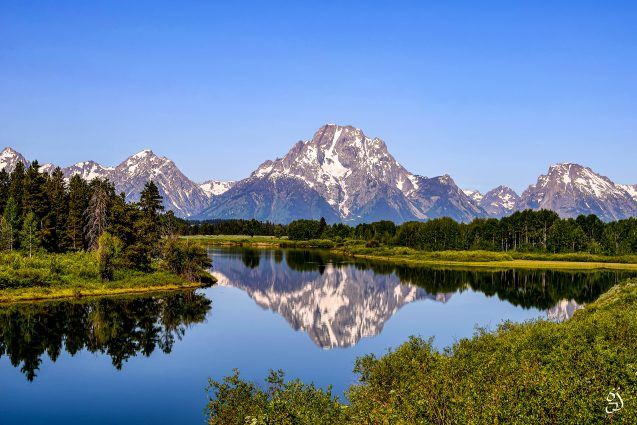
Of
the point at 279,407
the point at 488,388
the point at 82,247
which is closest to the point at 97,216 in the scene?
the point at 82,247

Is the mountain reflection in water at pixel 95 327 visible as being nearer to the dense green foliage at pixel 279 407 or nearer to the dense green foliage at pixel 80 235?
the dense green foliage at pixel 80 235

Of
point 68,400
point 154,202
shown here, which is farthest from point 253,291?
point 68,400

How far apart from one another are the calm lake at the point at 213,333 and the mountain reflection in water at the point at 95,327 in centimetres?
15

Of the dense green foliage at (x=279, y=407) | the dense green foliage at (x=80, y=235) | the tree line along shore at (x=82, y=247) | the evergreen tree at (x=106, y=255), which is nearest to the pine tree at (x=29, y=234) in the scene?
the dense green foliage at (x=80, y=235)

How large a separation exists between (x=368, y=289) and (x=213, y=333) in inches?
2393

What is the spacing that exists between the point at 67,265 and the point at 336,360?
72.2 m

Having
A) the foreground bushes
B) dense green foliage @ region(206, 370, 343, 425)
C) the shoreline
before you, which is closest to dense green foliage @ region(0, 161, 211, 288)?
the shoreline

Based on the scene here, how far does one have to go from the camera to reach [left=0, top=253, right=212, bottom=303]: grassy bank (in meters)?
93.9

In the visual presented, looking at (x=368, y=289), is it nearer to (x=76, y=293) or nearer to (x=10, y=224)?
(x=76, y=293)

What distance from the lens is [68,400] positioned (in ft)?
157

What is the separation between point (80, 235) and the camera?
6058 inches

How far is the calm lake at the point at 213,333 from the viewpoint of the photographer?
48719 mm

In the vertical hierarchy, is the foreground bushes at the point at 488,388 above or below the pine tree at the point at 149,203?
below

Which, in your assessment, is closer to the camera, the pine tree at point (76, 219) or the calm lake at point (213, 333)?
the calm lake at point (213, 333)
